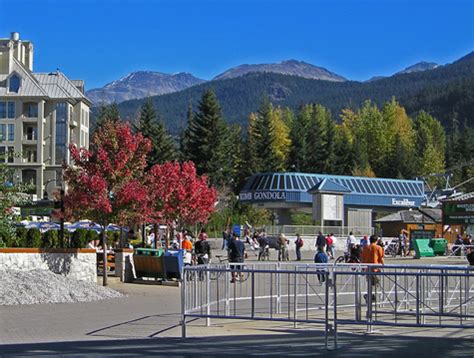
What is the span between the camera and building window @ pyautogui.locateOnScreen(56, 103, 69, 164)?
294 ft

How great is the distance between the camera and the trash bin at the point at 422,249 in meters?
50.6

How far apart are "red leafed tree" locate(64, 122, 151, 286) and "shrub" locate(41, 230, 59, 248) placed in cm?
393

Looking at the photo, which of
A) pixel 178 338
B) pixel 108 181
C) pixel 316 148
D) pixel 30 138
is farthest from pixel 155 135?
pixel 178 338

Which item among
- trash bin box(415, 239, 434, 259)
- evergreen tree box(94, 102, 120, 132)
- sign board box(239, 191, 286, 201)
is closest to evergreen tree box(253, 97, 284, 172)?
evergreen tree box(94, 102, 120, 132)

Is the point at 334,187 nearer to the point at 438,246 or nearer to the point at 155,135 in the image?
the point at 438,246

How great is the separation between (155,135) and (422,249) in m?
42.0

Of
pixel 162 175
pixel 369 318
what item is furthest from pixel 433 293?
pixel 162 175

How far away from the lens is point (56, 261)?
24.1m

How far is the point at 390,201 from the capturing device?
83.8m

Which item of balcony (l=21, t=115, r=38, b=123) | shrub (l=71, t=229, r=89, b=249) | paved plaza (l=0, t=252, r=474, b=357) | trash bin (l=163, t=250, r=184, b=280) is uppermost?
balcony (l=21, t=115, r=38, b=123)

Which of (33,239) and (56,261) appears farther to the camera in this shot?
(33,239)

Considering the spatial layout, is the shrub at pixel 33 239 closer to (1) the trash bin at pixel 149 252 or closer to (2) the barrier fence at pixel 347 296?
(1) the trash bin at pixel 149 252

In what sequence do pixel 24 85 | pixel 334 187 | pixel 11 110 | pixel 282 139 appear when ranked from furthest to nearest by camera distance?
1. pixel 282 139
2. pixel 24 85
3. pixel 11 110
4. pixel 334 187

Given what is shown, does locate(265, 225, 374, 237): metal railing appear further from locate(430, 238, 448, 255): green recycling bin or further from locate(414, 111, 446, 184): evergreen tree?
locate(414, 111, 446, 184): evergreen tree
